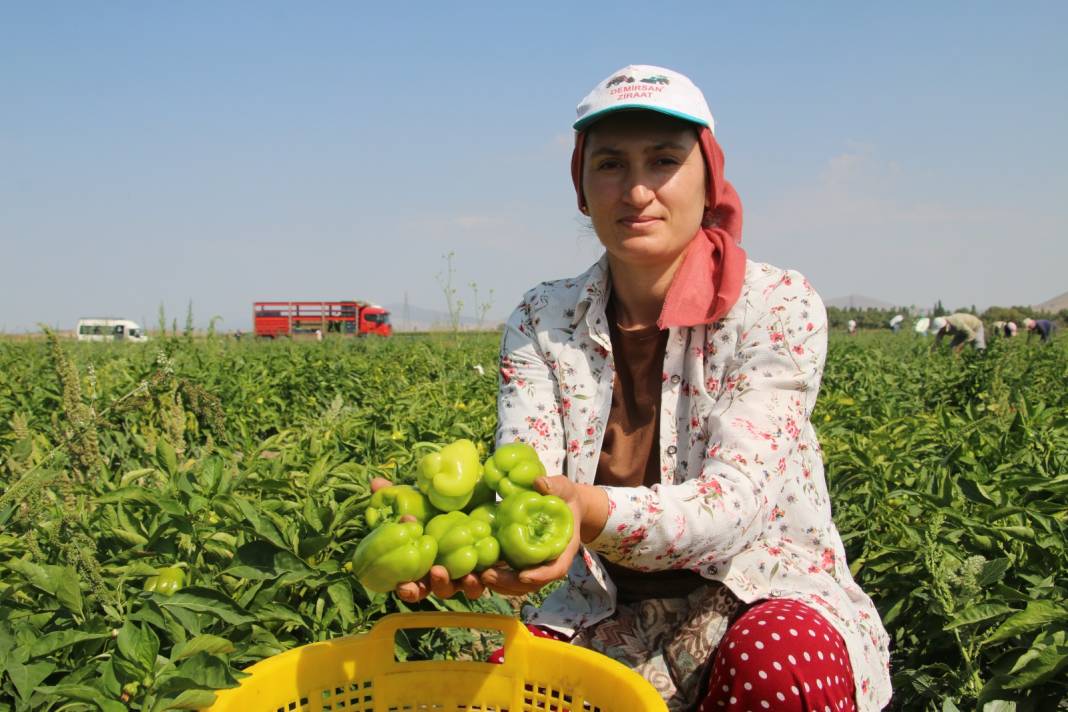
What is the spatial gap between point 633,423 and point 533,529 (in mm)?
748

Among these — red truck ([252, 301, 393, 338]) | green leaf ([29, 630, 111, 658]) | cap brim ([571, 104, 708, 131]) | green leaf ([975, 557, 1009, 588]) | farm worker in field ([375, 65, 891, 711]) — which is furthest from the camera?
red truck ([252, 301, 393, 338])

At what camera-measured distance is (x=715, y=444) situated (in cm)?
215

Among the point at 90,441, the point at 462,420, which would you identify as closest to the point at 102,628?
the point at 90,441

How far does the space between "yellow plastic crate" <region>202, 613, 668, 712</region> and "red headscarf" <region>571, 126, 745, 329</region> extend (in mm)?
888

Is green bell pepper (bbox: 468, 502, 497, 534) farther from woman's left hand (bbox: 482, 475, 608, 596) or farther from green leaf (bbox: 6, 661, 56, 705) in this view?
green leaf (bbox: 6, 661, 56, 705)

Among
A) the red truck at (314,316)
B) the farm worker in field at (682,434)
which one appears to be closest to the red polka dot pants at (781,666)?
the farm worker in field at (682,434)

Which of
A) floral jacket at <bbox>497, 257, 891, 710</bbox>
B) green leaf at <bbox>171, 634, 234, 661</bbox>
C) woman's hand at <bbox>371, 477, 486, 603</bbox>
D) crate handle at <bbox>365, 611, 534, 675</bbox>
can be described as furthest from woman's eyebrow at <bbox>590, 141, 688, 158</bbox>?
green leaf at <bbox>171, 634, 234, 661</bbox>

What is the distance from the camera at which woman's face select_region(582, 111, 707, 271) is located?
2248mm

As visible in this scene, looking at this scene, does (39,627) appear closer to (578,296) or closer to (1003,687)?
(578,296)

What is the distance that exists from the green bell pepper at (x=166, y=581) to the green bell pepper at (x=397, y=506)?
1.51ft

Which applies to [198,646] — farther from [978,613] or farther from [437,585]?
[978,613]

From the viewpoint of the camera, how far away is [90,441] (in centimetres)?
273

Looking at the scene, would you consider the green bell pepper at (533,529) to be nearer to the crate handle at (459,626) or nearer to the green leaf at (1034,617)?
the crate handle at (459,626)

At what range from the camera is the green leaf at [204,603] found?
1.75 metres
